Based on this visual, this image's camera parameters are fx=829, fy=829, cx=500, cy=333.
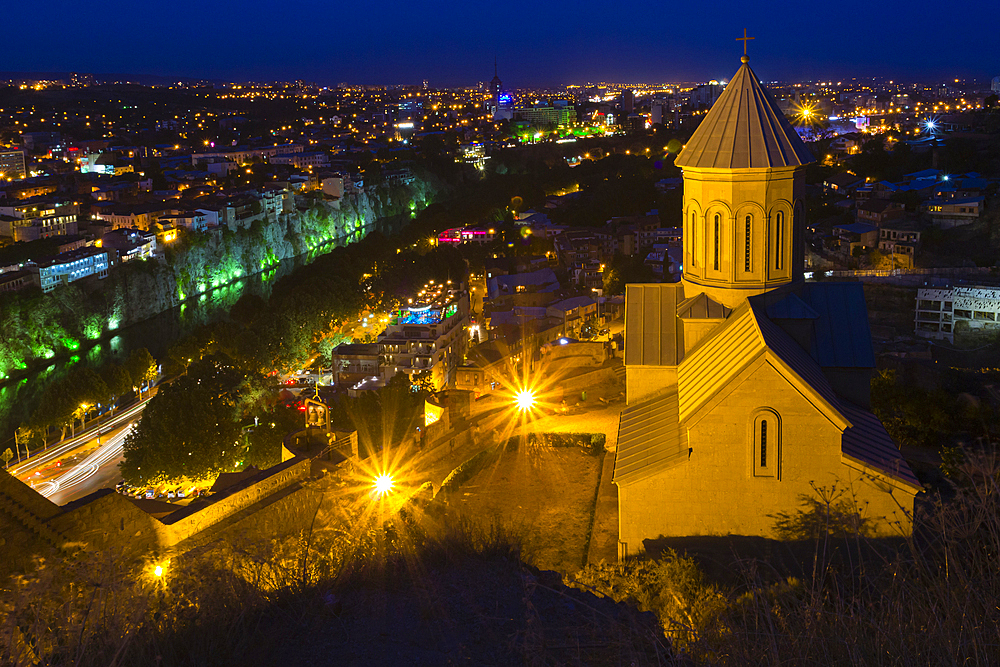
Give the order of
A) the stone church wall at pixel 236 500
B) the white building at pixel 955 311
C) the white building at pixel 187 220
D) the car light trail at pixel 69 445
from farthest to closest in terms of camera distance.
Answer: the white building at pixel 187 220 < the white building at pixel 955 311 < the car light trail at pixel 69 445 < the stone church wall at pixel 236 500

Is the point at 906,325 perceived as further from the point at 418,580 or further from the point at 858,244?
the point at 418,580

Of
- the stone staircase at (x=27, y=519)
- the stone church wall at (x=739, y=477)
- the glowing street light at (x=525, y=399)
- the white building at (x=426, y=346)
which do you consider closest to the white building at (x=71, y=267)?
the white building at (x=426, y=346)

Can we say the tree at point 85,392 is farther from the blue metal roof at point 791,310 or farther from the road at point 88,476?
the blue metal roof at point 791,310

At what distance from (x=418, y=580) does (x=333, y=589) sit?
14.0 inches

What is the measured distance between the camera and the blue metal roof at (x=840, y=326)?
493 centimetres

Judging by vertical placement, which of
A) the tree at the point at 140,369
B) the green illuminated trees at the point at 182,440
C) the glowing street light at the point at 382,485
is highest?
the glowing street light at the point at 382,485

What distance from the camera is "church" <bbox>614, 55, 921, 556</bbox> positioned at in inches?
160

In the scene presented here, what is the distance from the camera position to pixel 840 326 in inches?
199

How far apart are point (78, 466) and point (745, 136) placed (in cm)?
947

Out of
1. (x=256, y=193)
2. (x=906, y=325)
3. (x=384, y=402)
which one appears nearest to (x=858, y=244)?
(x=906, y=325)

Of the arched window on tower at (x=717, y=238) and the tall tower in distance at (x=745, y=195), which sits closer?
the tall tower in distance at (x=745, y=195)

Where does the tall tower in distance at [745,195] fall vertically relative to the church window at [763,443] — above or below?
above

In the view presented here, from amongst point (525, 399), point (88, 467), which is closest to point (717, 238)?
point (525, 399)

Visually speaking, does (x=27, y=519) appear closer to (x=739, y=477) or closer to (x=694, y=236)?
(x=739, y=477)
